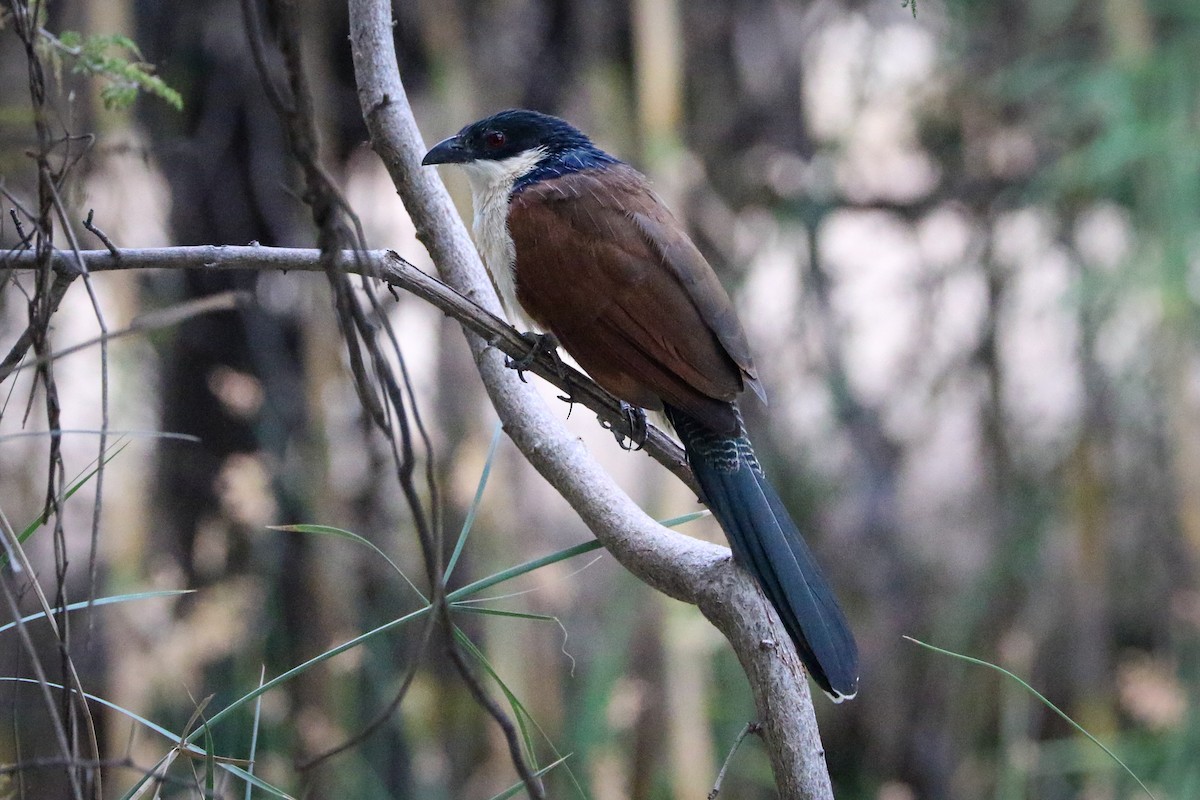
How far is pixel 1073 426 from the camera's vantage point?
356cm

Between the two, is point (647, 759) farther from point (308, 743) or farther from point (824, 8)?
point (824, 8)

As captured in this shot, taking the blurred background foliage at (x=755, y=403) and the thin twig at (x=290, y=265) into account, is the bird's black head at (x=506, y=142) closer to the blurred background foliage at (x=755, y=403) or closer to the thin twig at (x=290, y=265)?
the blurred background foliage at (x=755, y=403)

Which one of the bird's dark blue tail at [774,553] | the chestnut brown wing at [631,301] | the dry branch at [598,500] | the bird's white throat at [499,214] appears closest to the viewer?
the dry branch at [598,500]

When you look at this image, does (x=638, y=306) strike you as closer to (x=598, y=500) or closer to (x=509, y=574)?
(x=598, y=500)

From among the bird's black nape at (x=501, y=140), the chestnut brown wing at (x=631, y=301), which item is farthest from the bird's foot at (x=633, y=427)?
the bird's black nape at (x=501, y=140)

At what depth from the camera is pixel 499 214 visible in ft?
6.26

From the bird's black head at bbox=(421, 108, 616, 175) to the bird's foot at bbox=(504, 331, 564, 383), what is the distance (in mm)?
566

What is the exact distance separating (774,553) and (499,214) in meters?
0.88

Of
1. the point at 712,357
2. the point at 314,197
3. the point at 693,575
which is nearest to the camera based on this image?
the point at 314,197

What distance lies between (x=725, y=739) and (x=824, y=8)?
99.2 inches

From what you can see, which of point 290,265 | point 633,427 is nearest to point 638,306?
point 633,427

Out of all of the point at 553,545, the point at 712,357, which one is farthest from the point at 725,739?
the point at 712,357

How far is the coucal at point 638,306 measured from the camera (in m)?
1.56

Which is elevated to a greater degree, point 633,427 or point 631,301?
point 631,301
